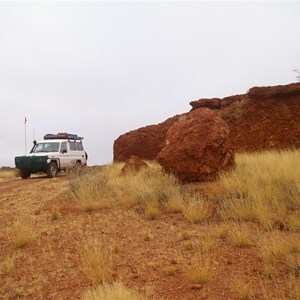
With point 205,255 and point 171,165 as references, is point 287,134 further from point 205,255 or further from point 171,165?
point 205,255

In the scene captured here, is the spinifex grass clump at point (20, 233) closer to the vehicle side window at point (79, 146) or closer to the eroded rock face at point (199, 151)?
the eroded rock face at point (199, 151)

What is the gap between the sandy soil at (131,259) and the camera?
454cm

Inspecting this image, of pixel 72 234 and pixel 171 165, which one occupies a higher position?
pixel 171 165

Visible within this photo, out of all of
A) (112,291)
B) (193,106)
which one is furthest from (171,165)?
(193,106)

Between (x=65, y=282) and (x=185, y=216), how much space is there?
2832 millimetres

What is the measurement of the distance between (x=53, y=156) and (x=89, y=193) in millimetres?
7914

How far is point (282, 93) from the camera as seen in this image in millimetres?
15727

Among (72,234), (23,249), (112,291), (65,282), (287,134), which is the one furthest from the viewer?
(287,134)

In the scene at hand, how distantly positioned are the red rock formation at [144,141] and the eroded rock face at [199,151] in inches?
326

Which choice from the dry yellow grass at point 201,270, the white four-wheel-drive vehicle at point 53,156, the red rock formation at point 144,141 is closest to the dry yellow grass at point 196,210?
the dry yellow grass at point 201,270

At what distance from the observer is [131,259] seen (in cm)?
546

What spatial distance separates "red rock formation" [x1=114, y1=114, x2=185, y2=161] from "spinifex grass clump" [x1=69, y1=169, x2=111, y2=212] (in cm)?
817

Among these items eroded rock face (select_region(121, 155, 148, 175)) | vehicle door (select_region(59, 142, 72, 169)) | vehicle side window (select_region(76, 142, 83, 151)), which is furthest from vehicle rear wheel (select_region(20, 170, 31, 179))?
eroded rock face (select_region(121, 155, 148, 175))

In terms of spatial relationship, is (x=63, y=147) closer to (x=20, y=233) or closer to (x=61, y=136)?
(x=61, y=136)
